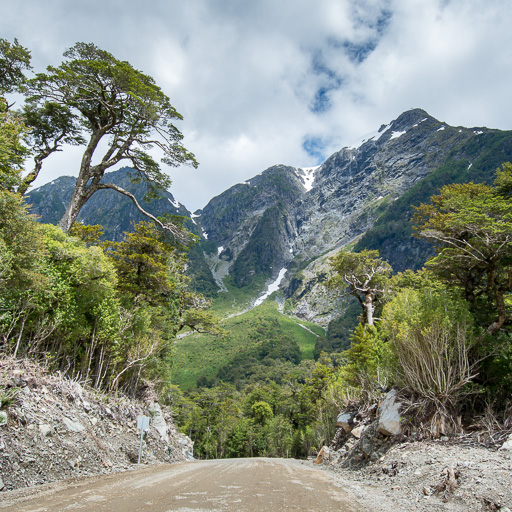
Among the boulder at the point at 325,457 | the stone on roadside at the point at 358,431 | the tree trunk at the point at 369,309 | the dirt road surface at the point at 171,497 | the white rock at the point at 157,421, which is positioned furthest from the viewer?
the tree trunk at the point at 369,309

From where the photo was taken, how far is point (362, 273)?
21562 mm

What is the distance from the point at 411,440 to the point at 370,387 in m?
6.40


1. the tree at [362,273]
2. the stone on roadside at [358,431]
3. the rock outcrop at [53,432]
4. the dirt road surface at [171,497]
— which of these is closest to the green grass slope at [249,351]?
the tree at [362,273]

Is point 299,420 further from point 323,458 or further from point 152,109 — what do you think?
point 152,109

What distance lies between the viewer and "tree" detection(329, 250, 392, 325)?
68.9 feet

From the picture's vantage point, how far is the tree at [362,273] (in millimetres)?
21000

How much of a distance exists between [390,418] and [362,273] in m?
12.8

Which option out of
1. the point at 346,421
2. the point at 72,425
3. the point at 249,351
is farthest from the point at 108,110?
the point at 249,351

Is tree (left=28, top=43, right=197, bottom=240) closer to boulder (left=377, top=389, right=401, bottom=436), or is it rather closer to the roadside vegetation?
the roadside vegetation

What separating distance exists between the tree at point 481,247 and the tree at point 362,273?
8346mm

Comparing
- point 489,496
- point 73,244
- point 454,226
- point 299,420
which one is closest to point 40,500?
point 489,496

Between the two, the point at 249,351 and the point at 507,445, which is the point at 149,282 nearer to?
the point at 507,445

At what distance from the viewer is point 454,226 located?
10445 mm

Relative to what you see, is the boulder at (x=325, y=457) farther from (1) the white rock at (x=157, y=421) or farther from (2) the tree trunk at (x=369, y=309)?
(1) the white rock at (x=157, y=421)
